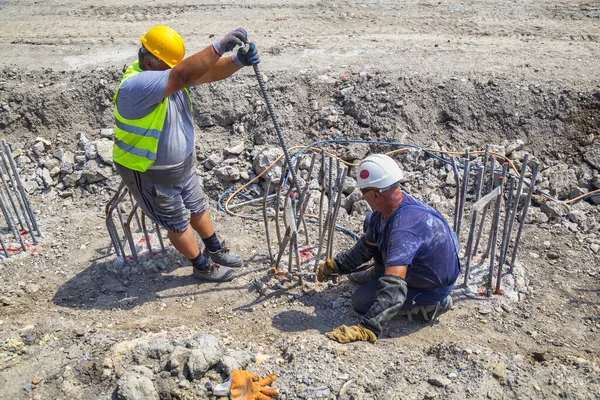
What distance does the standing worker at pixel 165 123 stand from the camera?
10.9 feet

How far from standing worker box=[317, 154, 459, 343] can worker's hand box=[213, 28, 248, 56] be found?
3.81 feet

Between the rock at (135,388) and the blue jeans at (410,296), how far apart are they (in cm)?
165

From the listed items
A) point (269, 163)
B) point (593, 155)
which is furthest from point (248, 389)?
point (593, 155)

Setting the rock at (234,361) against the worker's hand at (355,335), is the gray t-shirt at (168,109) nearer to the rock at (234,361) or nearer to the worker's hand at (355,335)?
the rock at (234,361)

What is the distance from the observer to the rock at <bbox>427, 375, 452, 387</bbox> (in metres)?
3.07

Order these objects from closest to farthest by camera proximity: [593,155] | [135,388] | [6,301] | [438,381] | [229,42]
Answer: [135,388]
[438,381]
[229,42]
[6,301]
[593,155]

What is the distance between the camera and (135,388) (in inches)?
116

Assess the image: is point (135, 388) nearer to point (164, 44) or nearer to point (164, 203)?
point (164, 203)

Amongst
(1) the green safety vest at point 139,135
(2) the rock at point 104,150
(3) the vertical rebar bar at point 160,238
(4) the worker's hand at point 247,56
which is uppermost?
(4) the worker's hand at point 247,56

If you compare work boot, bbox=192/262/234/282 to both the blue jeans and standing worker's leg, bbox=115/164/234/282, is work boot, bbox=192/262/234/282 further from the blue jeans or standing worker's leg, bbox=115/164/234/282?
the blue jeans

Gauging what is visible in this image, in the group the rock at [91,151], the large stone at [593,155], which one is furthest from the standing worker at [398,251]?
the rock at [91,151]

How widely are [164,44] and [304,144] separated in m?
2.79

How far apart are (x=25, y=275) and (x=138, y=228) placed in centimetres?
107

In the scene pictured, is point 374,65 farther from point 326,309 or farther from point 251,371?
point 251,371
